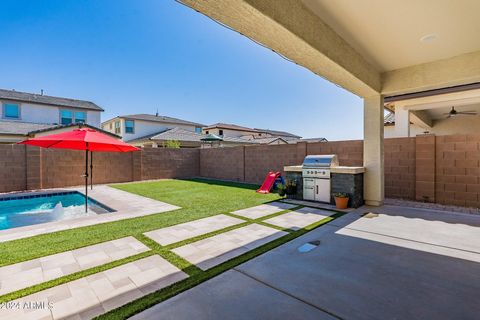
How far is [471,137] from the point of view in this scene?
6.39m

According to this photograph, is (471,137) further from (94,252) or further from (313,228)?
(94,252)

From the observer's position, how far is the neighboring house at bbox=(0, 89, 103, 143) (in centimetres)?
1811

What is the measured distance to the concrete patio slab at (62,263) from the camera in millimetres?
2754

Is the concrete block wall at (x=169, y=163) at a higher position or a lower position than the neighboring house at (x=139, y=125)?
lower

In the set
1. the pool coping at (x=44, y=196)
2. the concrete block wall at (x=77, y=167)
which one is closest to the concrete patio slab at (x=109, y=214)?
the pool coping at (x=44, y=196)

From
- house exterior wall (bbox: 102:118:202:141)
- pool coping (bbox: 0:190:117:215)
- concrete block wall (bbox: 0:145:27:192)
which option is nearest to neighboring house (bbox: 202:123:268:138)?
house exterior wall (bbox: 102:118:202:141)

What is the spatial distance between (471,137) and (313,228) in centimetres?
554

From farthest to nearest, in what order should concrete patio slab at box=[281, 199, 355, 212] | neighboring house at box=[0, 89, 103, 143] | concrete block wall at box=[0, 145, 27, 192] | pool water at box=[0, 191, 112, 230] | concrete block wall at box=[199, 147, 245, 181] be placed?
1. neighboring house at box=[0, 89, 103, 143]
2. concrete block wall at box=[199, 147, 245, 181]
3. concrete block wall at box=[0, 145, 27, 192]
4. concrete patio slab at box=[281, 199, 355, 212]
5. pool water at box=[0, 191, 112, 230]

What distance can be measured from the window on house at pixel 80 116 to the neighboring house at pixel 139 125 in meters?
3.65

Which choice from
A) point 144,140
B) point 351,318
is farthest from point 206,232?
point 144,140

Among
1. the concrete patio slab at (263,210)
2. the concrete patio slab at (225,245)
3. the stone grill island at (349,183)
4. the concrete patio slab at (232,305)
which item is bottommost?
the concrete patio slab at (232,305)

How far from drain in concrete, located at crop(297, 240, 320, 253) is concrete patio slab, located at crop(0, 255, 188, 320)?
6.12 ft

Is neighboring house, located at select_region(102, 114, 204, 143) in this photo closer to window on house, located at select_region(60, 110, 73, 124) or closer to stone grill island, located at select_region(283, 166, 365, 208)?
window on house, located at select_region(60, 110, 73, 124)

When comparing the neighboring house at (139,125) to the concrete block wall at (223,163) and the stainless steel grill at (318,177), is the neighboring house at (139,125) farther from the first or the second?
the stainless steel grill at (318,177)
